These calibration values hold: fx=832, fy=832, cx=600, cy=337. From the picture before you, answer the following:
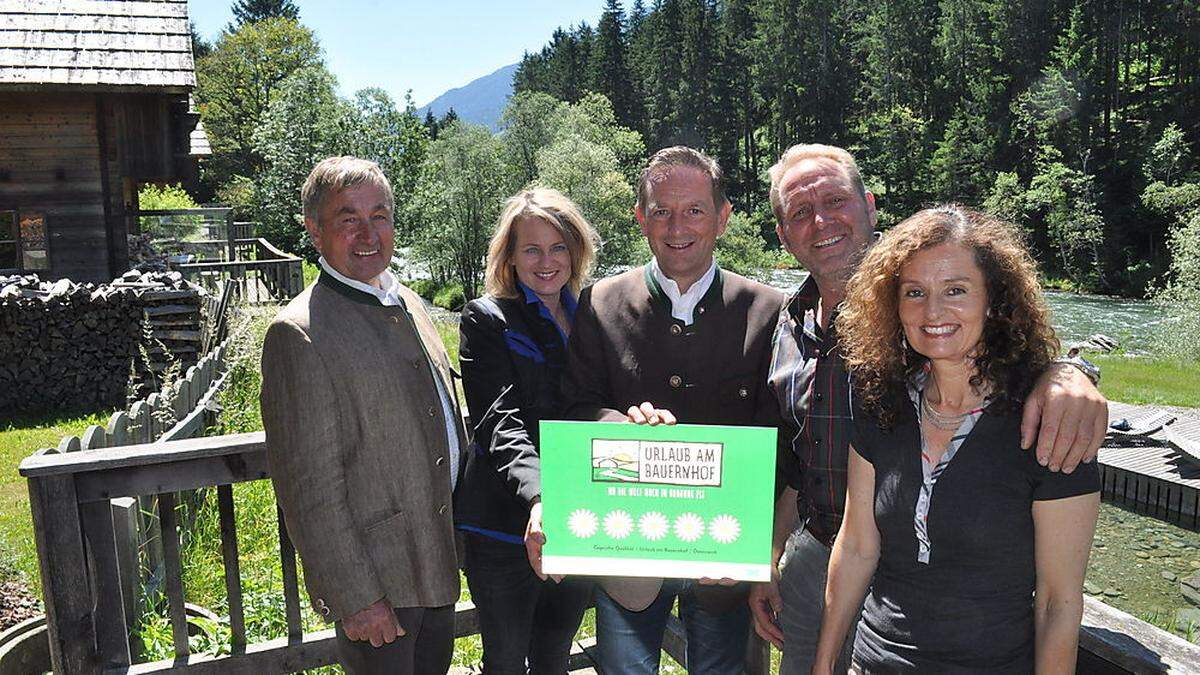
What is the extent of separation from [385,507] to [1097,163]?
170 feet

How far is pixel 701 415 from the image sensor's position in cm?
246

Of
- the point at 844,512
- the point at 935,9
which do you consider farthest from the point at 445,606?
the point at 935,9

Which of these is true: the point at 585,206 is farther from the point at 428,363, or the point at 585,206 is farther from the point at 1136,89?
the point at 428,363

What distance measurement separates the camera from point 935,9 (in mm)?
58125

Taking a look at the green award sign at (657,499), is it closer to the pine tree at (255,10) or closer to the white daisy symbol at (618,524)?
the white daisy symbol at (618,524)

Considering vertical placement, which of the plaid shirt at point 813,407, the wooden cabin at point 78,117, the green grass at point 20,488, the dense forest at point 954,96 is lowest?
the green grass at point 20,488

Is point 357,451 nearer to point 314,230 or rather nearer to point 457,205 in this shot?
point 314,230

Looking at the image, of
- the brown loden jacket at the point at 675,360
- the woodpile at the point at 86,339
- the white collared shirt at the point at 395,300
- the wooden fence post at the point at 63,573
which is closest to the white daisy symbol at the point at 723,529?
the brown loden jacket at the point at 675,360

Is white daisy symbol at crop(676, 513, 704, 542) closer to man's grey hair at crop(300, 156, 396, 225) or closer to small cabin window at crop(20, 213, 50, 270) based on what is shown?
man's grey hair at crop(300, 156, 396, 225)

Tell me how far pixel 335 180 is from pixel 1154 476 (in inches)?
521

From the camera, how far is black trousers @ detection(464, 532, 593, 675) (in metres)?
2.54

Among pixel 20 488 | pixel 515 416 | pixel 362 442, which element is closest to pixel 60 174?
pixel 20 488

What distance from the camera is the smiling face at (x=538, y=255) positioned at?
2.61 metres

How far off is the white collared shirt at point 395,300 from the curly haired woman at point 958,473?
1.21 m
